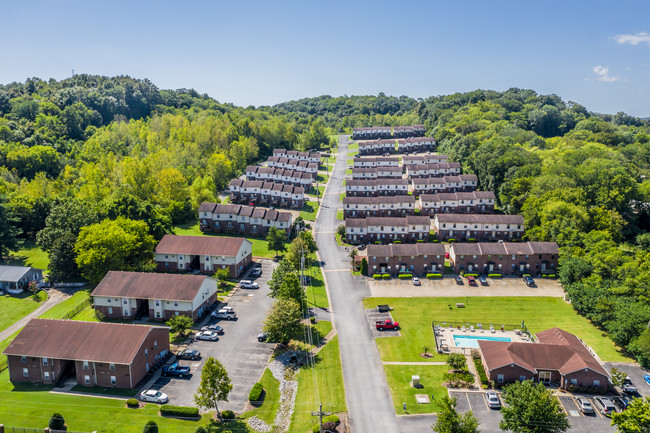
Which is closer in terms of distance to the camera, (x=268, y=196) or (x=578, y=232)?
(x=578, y=232)

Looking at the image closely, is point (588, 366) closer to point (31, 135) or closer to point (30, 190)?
point (30, 190)

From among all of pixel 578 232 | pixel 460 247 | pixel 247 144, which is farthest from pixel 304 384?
pixel 247 144

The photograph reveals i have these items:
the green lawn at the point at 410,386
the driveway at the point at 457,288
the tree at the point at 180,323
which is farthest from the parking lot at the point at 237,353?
the driveway at the point at 457,288

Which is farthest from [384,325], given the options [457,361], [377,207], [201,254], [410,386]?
[377,207]

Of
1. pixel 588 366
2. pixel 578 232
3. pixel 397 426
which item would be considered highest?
pixel 578 232

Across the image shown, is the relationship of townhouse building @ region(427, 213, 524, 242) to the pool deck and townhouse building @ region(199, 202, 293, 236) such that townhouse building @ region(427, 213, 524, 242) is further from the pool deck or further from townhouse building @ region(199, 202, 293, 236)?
the pool deck

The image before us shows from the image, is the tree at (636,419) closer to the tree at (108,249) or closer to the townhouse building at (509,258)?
the townhouse building at (509,258)

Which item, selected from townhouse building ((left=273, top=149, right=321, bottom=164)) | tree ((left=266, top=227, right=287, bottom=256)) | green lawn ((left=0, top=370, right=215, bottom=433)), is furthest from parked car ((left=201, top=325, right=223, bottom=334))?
townhouse building ((left=273, top=149, right=321, bottom=164))
